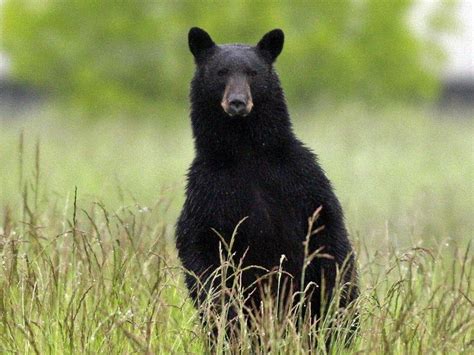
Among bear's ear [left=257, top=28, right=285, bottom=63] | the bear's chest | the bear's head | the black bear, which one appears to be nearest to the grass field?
the black bear

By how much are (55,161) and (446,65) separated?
23.2m

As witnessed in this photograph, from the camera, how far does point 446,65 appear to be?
122ft

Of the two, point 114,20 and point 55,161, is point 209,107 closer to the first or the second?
point 55,161

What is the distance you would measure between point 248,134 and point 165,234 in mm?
895

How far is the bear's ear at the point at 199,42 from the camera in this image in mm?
5888

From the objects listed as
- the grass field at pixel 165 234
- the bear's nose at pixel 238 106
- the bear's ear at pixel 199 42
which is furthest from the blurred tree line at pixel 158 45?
the bear's nose at pixel 238 106

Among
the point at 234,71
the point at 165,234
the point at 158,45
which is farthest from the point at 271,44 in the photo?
the point at 158,45

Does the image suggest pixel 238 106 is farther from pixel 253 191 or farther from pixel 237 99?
pixel 253 191

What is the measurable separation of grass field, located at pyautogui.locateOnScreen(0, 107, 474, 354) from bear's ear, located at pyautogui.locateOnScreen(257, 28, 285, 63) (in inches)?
39.7

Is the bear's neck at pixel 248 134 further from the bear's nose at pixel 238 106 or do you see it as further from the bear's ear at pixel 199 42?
the bear's ear at pixel 199 42

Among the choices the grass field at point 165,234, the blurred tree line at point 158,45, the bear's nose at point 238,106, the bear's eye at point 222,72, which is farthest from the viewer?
the blurred tree line at point 158,45

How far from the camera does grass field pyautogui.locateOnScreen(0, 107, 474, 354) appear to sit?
15.5ft

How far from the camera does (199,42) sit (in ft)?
19.5

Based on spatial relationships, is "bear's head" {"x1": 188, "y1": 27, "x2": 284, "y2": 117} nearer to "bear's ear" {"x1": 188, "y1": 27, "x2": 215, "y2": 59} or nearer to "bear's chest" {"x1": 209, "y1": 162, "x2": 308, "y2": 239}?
"bear's ear" {"x1": 188, "y1": 27, "x2": 215, "y2": 59}
